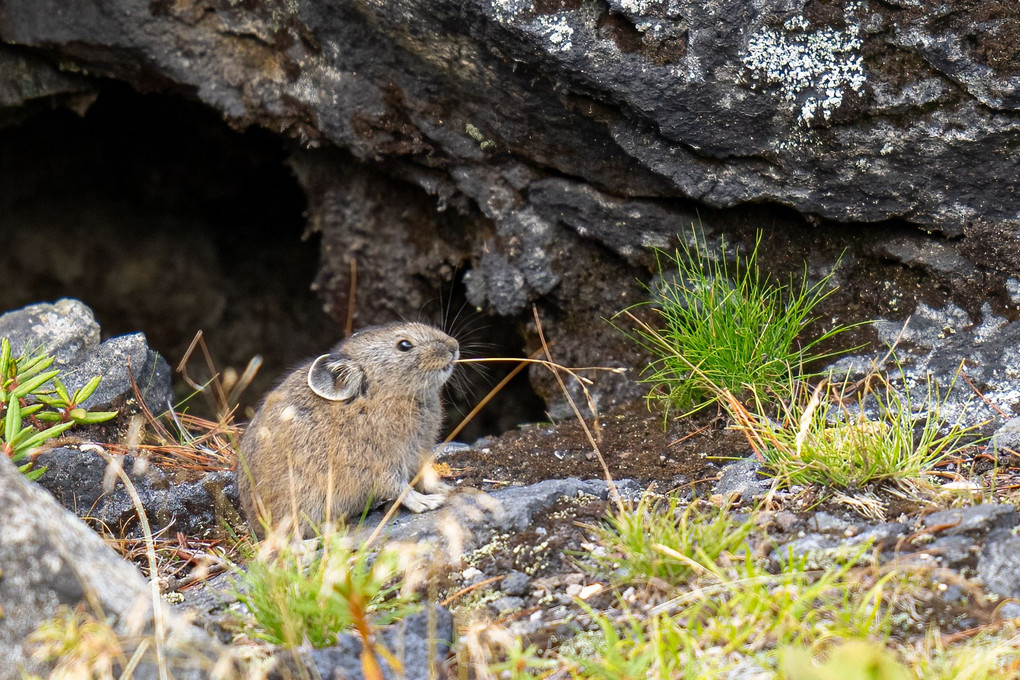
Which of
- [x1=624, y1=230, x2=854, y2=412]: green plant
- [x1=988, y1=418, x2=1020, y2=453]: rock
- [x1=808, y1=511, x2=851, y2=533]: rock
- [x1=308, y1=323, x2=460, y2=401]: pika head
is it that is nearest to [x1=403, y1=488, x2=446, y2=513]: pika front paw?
[x1=308, y1=323, x2=460, y2=401]: pika head

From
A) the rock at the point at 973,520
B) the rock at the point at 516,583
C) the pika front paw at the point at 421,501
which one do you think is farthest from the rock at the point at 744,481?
the pika front paw at the point at 421,501

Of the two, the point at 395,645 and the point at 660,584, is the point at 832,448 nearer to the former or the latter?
the point at 660,584

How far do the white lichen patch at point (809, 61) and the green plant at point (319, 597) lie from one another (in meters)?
3.03

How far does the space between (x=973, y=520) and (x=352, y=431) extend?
8.69 ft

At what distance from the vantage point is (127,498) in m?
5.00

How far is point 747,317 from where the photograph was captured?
495 centimetres

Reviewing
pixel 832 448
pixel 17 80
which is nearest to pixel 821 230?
pixel 832 448

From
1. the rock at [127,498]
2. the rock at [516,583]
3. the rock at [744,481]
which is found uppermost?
the rock at [744,481]

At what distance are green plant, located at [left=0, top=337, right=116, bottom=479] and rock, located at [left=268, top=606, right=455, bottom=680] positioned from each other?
1.87m

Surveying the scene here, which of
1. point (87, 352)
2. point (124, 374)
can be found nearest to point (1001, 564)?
point (124, 374)

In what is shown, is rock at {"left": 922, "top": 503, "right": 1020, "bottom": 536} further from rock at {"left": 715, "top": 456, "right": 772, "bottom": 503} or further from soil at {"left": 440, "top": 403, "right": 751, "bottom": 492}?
soil at {"left": 440, "top": 403, "right": 751, "bottom": 492}

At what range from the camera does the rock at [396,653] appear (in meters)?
3.05

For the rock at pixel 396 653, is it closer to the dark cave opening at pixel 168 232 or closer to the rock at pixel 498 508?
the rock at pixel 498 508

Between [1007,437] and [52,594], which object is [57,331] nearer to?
[52,594]
